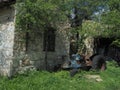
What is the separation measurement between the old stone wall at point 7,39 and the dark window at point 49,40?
7.40 ft

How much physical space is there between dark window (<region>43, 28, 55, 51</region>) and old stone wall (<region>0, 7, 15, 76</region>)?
2.26 m

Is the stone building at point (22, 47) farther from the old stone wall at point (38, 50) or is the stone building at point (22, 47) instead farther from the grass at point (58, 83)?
the grass at point (58, 83)

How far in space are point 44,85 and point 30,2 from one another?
390 centimetres

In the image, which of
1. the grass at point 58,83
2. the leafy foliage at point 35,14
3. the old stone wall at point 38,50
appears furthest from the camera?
the old stone wall at point 38,50

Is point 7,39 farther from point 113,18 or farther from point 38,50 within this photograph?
point 113,18

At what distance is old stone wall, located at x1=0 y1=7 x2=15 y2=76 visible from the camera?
12.6 m

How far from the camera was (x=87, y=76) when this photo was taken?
12555 millimetres

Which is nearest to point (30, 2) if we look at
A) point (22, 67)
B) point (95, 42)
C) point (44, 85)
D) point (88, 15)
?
point (22, 67)

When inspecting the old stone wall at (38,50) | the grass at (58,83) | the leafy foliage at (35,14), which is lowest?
the grass at (58,83)

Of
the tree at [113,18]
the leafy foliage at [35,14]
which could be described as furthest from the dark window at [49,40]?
the tree at [113,18]

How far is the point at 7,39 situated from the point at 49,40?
2.71 m

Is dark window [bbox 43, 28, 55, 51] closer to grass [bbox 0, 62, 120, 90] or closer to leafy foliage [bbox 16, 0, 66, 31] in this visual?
leafy foliage [bbox 16, 0, 66, 31]

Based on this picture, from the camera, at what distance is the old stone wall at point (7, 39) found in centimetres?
1262

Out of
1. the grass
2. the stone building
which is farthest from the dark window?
the grass
